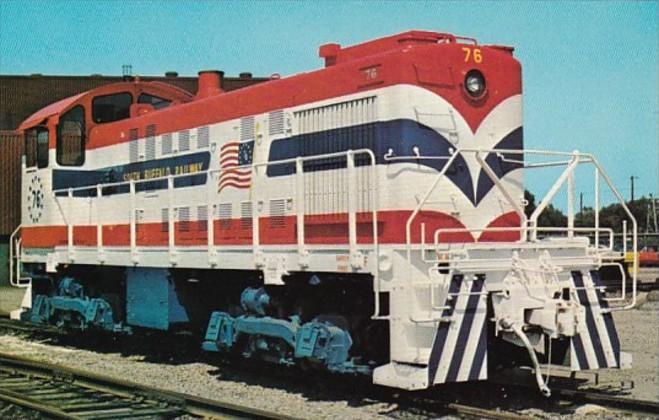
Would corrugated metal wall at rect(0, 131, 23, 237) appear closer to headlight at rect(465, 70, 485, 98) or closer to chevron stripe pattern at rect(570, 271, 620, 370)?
headlight at rect(465, 70, 485, 98)

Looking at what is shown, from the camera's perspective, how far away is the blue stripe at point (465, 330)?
750 cm

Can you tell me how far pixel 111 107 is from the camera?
13641mm

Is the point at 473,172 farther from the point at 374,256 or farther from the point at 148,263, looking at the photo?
the point at 148,263

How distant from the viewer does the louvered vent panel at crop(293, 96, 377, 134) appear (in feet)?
28.1

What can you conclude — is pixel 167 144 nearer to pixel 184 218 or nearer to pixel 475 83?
pixel 184 218

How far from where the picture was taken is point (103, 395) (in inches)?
356

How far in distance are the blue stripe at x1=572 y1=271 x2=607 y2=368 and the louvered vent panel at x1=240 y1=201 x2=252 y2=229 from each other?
3690 millimetres

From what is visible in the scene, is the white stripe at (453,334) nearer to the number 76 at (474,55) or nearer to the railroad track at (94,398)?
the railroad track at (94,398)

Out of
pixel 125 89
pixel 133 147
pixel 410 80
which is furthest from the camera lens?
pixel 125 89

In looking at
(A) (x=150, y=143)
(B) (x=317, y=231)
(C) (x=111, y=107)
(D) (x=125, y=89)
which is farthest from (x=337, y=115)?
A: (C) (x=111, y=107)

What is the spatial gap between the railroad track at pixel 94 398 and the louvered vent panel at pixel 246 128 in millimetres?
3115

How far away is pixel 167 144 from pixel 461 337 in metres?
5.84

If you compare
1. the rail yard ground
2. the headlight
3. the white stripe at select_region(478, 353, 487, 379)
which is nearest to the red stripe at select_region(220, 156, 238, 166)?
the rail yard ground

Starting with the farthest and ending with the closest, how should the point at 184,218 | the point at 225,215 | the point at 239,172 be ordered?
the point at 184,218, the point at 225,215, the point at 239,172
